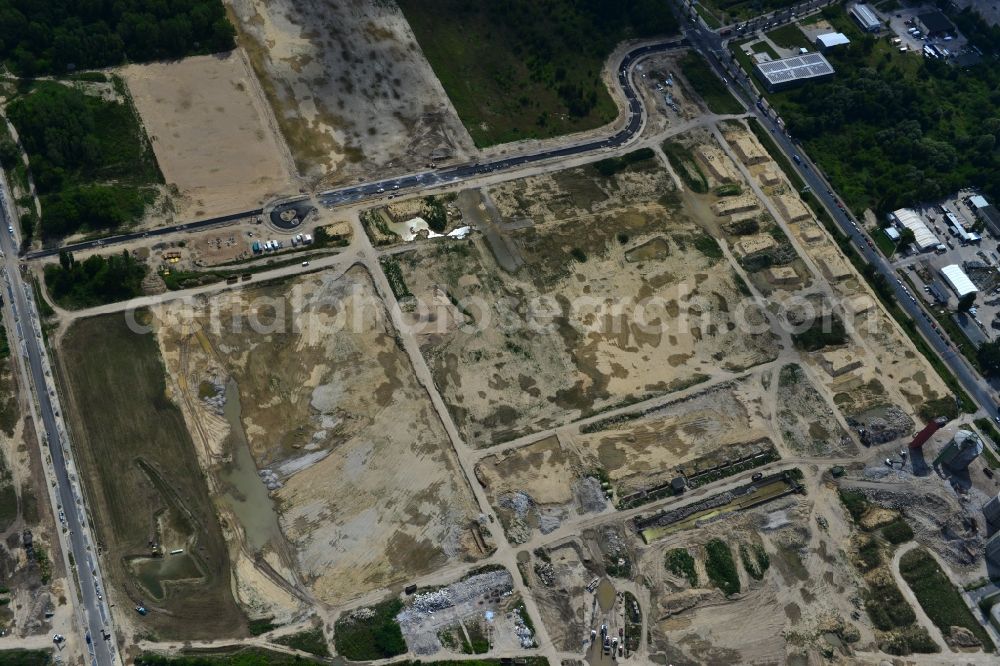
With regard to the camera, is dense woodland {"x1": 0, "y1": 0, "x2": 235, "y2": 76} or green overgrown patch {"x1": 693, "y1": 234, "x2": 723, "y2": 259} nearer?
green overgrown patch {"x1": 693, "y1": 234, "x2": 723, "y2": 259}

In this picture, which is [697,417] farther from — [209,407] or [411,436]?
[209,407]

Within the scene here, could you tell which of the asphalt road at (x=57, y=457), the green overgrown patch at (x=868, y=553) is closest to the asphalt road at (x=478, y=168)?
the asphalt road at (x=57, y=457)

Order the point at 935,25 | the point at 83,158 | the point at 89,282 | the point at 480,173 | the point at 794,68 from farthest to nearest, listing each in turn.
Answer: the point at 935,25
the point at 794,68
the point at 480,173
the point at 83,158
the point at 89,282

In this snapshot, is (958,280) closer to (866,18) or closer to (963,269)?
(963,269)

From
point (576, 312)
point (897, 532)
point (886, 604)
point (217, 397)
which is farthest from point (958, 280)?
point (217, 397)

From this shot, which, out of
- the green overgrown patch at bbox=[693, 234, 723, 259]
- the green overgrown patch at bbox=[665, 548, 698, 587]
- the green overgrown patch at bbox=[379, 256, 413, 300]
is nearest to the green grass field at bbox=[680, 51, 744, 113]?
the green overgrown patch at bbox=[693, 234, 723, 259]

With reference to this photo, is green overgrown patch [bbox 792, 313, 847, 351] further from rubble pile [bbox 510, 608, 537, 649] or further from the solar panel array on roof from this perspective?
rubble pile [bbox 510, 608, 537, 649]
